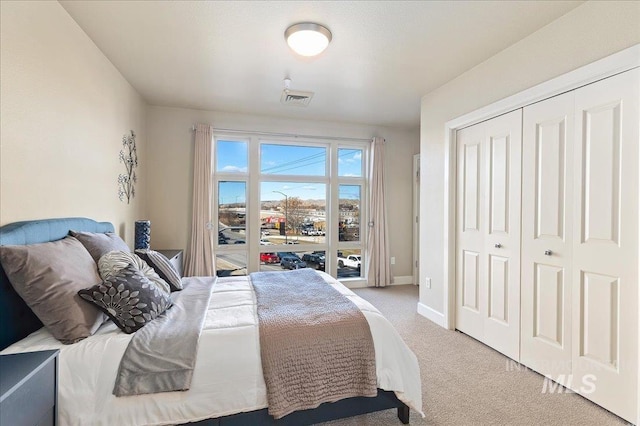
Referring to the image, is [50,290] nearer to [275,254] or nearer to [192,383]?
[192,383]

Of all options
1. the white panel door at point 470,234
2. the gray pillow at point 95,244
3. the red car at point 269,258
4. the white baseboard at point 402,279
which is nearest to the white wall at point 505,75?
the white panel door at point 470,234

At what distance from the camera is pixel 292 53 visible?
2.58m

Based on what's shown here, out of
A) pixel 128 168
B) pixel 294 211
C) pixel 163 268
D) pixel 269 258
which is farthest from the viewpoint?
pixel 294 211

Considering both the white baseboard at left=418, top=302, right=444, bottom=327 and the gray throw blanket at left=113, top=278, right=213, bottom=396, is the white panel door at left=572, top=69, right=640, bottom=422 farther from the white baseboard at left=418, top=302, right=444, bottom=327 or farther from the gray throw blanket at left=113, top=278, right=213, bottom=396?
the gray throw blanket at left=113, top=278, right=213, bottom=396

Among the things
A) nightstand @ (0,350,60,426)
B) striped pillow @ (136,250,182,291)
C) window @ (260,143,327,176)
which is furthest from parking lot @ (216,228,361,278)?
nightstand @ (0,350,60,426)

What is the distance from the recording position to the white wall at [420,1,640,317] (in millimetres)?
1832

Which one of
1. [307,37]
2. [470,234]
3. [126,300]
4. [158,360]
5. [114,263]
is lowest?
[158,360]

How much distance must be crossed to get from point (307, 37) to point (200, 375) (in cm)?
225

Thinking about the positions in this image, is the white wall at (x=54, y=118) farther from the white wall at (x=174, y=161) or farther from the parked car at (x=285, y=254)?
the parked car at (x=285, y=254)

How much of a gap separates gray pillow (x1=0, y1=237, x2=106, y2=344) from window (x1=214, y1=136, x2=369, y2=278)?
2749 millimetres

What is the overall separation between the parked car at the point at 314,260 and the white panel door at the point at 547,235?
2835mm

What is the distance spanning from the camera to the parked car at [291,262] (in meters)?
4.55

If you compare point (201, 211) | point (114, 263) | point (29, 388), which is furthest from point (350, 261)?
point (29, 388)

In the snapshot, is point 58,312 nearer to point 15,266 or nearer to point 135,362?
point 15,266
